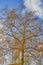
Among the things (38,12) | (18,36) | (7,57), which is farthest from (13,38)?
(38,12)

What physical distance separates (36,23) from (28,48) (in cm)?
60

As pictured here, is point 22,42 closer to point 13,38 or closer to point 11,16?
point 13,38

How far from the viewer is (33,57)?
489cm

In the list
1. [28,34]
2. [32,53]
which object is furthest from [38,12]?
[32,53]

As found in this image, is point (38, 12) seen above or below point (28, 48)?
above

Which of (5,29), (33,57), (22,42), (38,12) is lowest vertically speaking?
(33,57)

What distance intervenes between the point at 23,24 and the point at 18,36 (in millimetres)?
294

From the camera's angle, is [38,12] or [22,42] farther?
[38,12]

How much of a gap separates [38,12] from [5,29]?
2.81 feet

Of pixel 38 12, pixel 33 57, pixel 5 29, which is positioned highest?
pixel 38 12

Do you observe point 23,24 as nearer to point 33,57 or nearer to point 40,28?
point 40,28

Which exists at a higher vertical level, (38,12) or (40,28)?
(38,12)

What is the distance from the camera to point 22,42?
4797mm

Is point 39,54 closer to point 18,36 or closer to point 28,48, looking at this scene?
point 28,48
